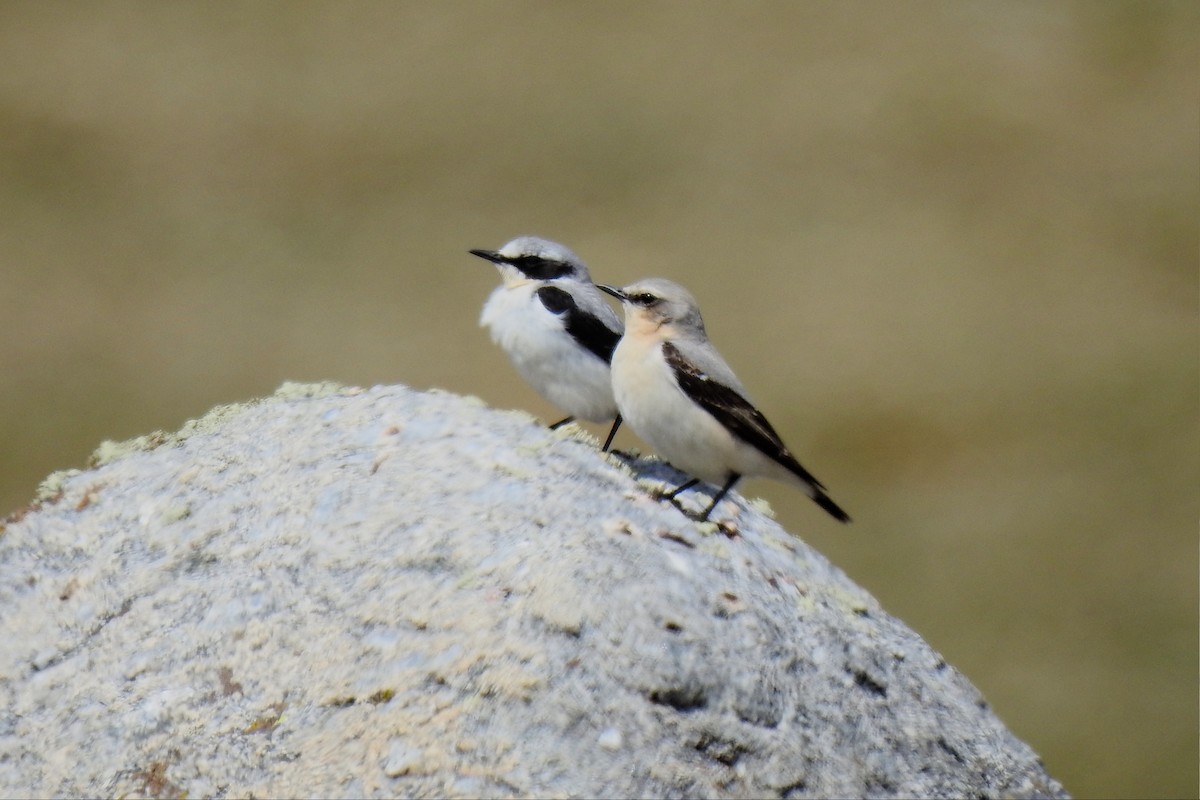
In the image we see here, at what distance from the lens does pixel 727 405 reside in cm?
755

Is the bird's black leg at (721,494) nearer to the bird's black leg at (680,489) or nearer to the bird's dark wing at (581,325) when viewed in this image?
the bird's black leg at (680,489)

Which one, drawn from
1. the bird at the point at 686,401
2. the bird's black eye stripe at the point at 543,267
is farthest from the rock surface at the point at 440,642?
the bird's black eye stripe at the point at 543,267

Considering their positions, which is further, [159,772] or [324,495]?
[324,495]

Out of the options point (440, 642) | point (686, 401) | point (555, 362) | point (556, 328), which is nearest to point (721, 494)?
point (686, 401)

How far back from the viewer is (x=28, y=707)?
18.3ft

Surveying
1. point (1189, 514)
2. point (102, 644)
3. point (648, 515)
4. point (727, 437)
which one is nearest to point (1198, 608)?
point (1189, 514)

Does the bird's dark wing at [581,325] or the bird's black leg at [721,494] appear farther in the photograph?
the bird's dark wing at [581,325]

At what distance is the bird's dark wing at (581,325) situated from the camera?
8930 mm

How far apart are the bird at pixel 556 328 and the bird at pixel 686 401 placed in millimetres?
830

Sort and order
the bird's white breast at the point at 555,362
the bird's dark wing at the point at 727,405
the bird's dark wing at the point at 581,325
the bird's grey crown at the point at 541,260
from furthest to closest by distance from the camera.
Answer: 1. the bird's grey crown at the point at 541,260
2. the bird's dark wing at the point at 581,325
3. the bird's white breast at the point at 555,362
4. the bird's dark wing at the point at 727,405

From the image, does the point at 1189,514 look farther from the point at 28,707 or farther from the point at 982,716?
the point at 28,707

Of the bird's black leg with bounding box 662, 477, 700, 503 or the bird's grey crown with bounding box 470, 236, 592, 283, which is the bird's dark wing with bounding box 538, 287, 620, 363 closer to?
the bird's grey crown with bounding box 470, 236, 592, 283

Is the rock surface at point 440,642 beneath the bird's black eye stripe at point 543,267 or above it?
beneath

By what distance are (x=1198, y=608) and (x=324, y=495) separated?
15513mm
